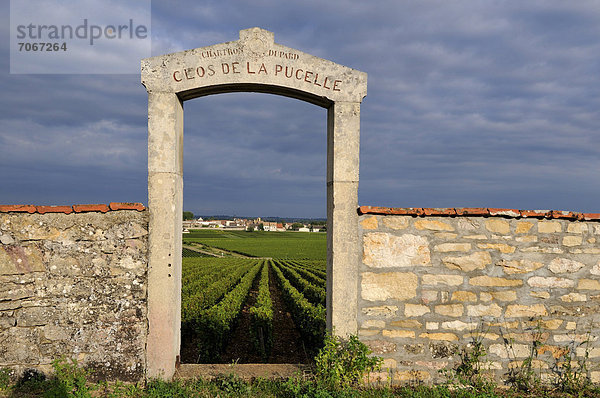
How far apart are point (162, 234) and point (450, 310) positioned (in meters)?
3.46

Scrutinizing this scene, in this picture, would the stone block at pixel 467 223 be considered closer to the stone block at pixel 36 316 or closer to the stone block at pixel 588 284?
the stone block at pixel 588 284

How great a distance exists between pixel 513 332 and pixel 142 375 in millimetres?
4356

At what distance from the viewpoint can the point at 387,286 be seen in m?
4.39

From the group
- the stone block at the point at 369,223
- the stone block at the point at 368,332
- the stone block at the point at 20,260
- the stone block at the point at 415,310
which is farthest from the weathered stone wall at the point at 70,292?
the stone block at the point at 415,310

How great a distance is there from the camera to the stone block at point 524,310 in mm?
4539

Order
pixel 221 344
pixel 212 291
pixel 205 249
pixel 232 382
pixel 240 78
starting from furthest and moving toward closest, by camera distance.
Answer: pixel 205 249 → pixel 212 291 → pixel 221 344 → pixel 240 78 → pixel 232 382

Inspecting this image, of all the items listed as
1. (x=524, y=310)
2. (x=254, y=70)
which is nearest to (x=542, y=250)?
(x=524, y=310)

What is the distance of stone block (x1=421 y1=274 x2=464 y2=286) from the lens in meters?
4.42

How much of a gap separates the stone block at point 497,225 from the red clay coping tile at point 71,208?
4.08 meters

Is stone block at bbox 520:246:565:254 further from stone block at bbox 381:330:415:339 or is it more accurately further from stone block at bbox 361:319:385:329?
stone block at bbox 361:319:385:329

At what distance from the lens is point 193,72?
14.1 ft

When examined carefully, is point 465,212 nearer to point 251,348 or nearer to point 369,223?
point 369,223

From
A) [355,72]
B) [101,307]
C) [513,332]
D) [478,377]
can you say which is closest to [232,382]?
[101,307]

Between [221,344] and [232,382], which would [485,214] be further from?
[221,344]
